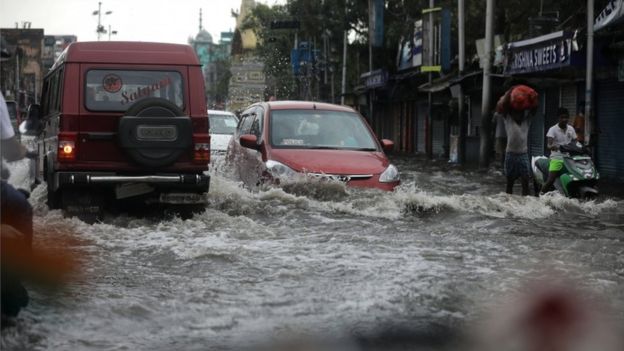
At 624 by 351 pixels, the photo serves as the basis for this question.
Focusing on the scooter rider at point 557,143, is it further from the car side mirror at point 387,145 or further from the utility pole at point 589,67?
the utility pole at point 589,67

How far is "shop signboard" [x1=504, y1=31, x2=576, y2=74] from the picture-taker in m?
18.6

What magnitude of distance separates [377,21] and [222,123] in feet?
57.0

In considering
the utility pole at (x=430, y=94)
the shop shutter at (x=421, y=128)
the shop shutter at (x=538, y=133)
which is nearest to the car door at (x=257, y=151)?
the shop shutter at (x=538, y=133)

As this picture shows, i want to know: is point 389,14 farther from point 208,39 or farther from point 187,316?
point 208,39

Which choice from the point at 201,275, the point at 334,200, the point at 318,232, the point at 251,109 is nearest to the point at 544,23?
the point at 251,109

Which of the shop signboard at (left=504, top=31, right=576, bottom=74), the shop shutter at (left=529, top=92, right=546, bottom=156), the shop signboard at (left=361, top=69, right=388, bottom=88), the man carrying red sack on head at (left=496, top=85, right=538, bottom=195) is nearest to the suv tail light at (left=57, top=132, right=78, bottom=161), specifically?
the man carrying red sack on head at (left=496, top=85, right=538, bottom=195)

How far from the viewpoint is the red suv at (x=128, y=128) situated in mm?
9773

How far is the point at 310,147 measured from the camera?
12062mm

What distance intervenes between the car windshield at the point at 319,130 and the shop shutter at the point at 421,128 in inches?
949

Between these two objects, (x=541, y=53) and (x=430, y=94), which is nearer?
(x=541, y=53)

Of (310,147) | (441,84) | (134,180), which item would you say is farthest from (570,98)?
(134,180)

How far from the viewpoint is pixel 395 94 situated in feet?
129

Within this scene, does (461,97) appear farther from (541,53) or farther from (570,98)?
(541,53)

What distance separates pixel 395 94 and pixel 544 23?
635 inches
